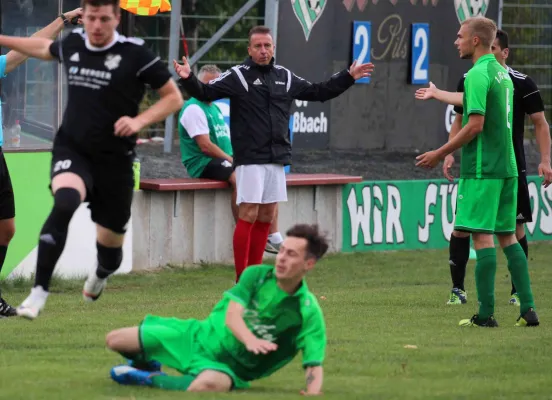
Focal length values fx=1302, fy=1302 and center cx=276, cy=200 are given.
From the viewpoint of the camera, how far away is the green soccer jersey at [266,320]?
688 cm

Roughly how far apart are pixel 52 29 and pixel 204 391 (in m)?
3.41

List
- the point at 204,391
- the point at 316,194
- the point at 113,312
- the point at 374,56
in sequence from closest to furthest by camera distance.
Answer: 1. the point at 204,391
2. the point at 113,312
3. the point at 316,194
4. the point at 374,56

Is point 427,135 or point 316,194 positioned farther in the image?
point 427,135

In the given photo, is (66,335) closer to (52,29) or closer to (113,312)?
(113,312)

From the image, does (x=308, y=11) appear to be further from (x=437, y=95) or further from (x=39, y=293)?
(x=39, y=293)

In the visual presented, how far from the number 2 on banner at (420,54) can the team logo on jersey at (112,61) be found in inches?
365

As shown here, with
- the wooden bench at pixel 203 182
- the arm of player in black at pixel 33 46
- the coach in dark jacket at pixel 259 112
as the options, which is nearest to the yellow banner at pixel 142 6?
the coach in dark jacket at pixel 259 112

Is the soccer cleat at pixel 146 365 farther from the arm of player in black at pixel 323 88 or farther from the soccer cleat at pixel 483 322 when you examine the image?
the arm of player in black at pixel 323 88

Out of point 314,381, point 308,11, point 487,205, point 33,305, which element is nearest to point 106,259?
point 33,305

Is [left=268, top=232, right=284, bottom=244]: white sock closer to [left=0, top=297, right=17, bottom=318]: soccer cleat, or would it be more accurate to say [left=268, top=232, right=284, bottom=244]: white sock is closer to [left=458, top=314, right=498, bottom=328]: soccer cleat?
[left=0, top=297, right=17, bottom=318]: soccer cleat

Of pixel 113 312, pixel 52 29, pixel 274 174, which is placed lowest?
pixel 113 312

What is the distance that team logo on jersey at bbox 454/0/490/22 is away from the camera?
1692 cm

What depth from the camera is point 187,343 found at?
702cm

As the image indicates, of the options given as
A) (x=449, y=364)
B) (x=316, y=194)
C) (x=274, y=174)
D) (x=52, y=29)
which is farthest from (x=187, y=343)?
(x=316, y=194)
